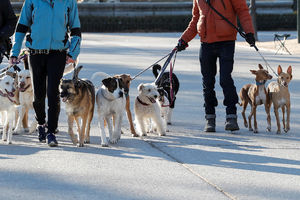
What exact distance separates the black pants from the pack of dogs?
123 mm

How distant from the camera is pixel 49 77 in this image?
28.0 feet

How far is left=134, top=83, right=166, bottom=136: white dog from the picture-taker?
9602mm

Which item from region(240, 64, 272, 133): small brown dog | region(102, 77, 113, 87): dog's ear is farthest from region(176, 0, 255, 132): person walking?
region(102, 77, 113, 87): dog's ear

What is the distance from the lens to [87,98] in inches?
342

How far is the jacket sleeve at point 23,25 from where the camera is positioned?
27.8 ft

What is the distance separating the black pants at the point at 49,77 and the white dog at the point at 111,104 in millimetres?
532

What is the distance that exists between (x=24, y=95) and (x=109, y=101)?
1.45m

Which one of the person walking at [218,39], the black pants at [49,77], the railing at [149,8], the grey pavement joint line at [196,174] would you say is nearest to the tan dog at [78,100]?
the black pants at [49,77]

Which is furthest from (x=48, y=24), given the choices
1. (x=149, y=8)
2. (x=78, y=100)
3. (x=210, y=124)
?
(x=149, y=8)

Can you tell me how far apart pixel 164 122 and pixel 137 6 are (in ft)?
115

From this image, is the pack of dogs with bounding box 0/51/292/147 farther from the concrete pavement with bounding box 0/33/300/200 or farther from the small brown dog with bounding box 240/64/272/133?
the concrete pavement with bounding box 0/33/300/200

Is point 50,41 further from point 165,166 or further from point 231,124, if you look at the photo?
point 231,124

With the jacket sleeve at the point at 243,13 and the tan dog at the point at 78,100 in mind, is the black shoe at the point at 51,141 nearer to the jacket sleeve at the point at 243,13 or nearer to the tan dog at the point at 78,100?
the tan dog at the point at 78,100

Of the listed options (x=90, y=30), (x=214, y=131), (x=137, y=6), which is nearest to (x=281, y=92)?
(x=214, y=131)
